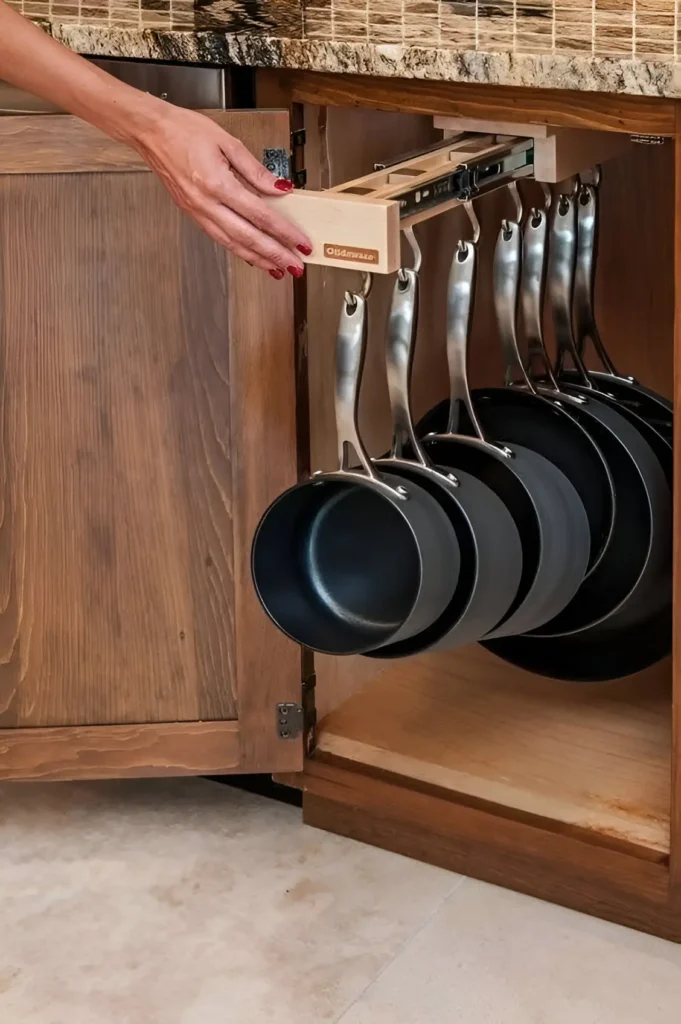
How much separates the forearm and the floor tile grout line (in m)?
0.76

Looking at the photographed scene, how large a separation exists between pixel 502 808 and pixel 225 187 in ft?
2.26

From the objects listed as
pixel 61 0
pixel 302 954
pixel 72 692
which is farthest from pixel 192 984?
pixel 61 0

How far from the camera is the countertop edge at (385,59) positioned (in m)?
1.16

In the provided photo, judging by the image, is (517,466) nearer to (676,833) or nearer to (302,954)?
(676,833)

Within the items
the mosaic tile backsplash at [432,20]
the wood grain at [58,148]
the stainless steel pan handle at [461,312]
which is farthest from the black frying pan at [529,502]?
the wood grain at [58,148]

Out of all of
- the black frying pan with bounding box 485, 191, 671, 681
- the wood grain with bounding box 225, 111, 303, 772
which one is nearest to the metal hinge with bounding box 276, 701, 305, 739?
the wood grain with bounding box 225, 111, 303, 772

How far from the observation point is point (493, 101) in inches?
50.1

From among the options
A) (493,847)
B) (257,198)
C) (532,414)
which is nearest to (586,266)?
(532,414)

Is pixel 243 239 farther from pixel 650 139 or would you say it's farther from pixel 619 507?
pixel 619 507

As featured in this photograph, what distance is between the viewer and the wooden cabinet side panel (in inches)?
53.6

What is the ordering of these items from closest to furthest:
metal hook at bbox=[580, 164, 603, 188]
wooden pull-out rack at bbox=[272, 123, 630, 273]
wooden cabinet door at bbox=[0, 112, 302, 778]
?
wooden pull-out rack at bbox=[272, 123, 630, 273]
wooden cabinet door at bbox=[0, 112, 302, 778]
metal hook at bbox=[580, 164, 603, 188]

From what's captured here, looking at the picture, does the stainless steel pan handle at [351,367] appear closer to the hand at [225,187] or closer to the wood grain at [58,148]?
the hand at [225,187]

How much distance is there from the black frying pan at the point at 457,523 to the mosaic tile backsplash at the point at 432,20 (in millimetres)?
178

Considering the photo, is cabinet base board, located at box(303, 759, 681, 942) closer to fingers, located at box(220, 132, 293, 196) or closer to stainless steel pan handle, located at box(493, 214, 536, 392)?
stainless steel pan handle, located at box(493, 214, 536, 392)
